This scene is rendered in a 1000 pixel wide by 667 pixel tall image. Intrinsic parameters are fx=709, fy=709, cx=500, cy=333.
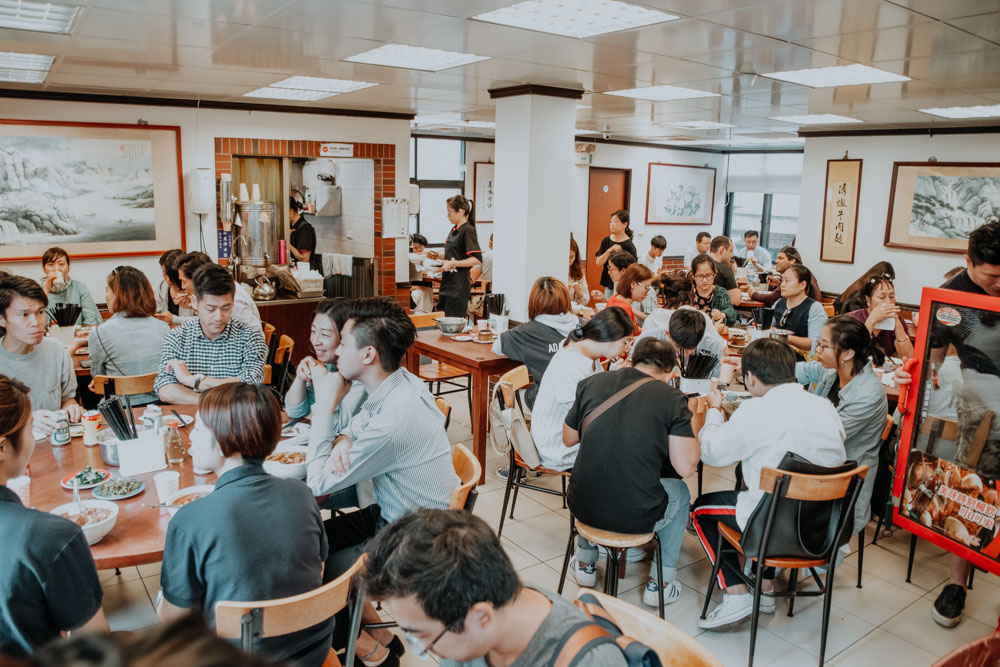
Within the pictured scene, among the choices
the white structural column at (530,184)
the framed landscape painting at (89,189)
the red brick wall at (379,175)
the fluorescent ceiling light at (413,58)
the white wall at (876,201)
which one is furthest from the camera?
the white wall at (876,201)

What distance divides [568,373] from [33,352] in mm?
2532

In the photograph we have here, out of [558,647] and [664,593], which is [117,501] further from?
[664,593]

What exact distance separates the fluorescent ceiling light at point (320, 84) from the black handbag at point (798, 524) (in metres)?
4.42

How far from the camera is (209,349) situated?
3.63 metres

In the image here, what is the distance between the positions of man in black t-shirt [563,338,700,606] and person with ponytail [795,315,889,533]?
0.95 m

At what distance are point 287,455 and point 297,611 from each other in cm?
104

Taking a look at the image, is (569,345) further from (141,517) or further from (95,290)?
(95,290)

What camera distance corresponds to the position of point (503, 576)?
131 centimetres

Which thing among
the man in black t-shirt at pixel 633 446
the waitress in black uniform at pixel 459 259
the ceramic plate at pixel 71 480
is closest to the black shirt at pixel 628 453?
the man in black t-shirt at pixel 633 446

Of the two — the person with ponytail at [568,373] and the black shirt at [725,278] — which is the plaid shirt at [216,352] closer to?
the person with ponytail at [568,373]

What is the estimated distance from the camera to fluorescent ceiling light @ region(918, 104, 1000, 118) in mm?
6430

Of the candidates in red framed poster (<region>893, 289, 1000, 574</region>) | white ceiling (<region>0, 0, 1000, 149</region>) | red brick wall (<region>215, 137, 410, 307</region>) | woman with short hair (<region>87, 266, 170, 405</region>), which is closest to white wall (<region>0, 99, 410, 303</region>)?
red brick wall (<region>215, 137, 410, 307</region>)

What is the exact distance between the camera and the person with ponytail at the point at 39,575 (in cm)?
153

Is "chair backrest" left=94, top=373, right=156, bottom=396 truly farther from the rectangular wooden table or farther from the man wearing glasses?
the man wearing glasses
